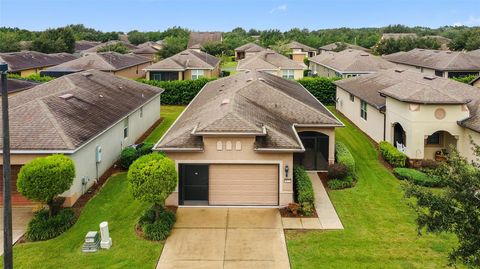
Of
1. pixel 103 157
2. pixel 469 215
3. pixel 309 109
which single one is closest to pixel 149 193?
pixel 103 157

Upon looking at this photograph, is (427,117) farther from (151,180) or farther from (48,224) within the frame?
(48,224)

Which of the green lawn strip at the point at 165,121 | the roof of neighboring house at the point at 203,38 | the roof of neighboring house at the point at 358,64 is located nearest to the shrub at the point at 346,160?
the green lawn strip at the point at 165,121

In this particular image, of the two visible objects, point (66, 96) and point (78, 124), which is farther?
point (66, 96)

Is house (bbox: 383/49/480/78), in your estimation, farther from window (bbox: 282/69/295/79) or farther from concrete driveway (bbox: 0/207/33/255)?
concrete driveway (bbox: 0/207/33/255)

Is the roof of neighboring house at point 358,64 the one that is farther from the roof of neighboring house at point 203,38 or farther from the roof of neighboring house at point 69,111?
the roof of neighboring house at point 203,38

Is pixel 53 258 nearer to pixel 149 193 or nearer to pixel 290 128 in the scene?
pixel 149 193

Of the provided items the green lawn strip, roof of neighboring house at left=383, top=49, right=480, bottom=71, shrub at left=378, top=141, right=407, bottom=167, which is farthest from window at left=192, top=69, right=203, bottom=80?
shrub at left=378, top=141, right=407, bottom=167

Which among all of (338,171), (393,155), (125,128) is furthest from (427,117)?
(125,128)
